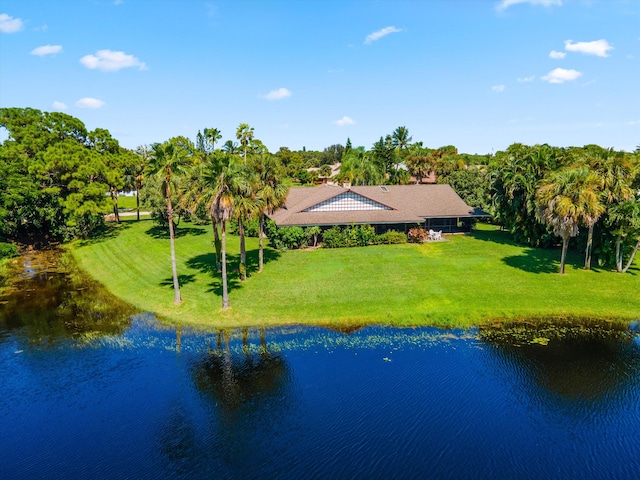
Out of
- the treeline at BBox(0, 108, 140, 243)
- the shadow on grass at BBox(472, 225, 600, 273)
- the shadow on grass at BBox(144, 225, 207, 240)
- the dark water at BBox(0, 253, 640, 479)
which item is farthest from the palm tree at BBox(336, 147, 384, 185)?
the dark water at BBox(0, 253, 640, 479)

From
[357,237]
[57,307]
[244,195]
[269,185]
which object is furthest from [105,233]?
[244,195]

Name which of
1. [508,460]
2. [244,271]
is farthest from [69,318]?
[508,460]

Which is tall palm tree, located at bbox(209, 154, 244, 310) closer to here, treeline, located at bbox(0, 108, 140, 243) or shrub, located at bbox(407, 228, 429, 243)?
shrub, located at bbox(407, 228, 429, 243)

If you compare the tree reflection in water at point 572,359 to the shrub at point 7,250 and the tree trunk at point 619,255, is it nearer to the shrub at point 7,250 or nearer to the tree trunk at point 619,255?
the tree trunk at point 619,255

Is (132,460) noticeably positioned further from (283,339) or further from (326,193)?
(326,193)

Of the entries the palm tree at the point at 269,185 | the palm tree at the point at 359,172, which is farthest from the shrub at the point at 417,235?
the palm tree at the point at 359,172

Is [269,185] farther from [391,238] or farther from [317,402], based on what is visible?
[317,402]
